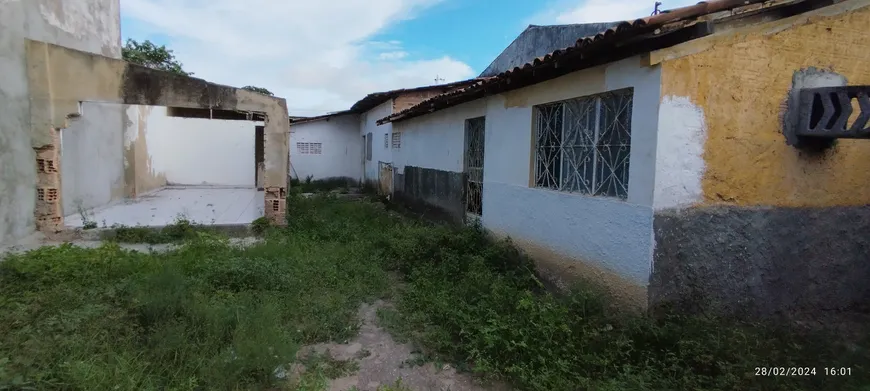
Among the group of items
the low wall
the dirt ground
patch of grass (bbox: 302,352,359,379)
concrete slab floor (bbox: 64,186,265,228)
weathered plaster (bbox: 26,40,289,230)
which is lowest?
the dirt ground

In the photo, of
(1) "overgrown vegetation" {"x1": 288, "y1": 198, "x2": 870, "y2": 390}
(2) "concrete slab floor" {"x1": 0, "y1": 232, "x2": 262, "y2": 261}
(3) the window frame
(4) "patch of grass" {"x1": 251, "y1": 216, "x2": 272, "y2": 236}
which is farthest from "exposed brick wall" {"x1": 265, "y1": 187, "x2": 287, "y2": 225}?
(3) the window frame

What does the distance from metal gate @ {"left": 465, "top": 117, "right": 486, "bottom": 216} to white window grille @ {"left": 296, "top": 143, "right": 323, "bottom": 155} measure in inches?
480

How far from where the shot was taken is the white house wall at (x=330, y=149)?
18953 mm

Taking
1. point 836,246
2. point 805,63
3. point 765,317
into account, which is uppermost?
point 805,63

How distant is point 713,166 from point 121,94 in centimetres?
859

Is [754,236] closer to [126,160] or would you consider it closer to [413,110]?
[413,110]

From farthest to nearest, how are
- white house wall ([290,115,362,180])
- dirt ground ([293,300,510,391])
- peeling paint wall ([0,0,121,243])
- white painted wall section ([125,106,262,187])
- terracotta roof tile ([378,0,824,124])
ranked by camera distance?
white house wall ([290,115,362,180]) → white painted wall section ([125,106,262,187]) → peeling paint wall ([0,0,121,243]) → terracotta roof tile ([378,0,824,124]) → dirt ground ([293,300,510,391])

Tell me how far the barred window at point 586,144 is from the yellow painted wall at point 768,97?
25.3 inches

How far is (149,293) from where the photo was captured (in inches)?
168

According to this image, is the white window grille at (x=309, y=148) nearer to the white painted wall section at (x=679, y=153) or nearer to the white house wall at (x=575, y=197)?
the white house wall at (x=575, y=197)

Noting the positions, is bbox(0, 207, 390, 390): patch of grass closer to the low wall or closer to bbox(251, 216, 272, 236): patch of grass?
bbox(251, 216, 272, 236): patch of grass

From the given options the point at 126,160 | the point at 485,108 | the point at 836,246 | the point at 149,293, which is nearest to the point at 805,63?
the point at 836,246

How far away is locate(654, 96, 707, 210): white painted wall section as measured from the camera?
3.83 metres

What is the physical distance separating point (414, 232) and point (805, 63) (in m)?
5.19
